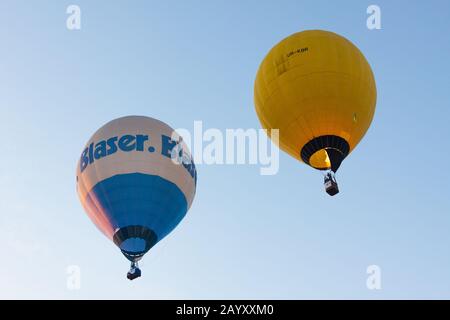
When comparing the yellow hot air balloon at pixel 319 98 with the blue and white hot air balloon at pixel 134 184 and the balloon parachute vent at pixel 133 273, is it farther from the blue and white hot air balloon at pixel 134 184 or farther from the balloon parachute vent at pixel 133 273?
the balloon parachute vent at pixel 133 273

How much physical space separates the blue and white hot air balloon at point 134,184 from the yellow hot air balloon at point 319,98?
352cm

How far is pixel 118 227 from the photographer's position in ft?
58.5

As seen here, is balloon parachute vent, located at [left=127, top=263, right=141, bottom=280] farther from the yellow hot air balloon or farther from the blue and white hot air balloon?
the yellow hot air balloon

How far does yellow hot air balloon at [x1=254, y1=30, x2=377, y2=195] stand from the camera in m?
17.2

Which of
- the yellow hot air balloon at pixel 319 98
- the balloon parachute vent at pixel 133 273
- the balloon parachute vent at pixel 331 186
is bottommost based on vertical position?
the balloon parachute vent at pixel 133 273

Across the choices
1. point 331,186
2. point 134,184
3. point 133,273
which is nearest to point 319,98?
point 331,186

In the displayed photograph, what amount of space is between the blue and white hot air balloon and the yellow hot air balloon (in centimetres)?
352

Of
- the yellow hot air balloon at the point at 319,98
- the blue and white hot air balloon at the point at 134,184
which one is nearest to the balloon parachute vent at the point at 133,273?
the blue and white hot air balloon at the point at 134,184

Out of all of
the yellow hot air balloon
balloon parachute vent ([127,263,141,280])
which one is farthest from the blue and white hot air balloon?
the yellow hot air balloon

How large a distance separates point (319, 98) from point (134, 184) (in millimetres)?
6195

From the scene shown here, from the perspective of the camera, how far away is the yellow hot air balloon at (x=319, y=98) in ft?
56.5

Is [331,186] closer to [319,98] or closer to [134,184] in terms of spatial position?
[319,98]

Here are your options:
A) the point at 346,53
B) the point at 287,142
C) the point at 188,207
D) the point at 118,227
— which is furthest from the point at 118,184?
the point at 346,53

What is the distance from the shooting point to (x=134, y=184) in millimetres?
18062
